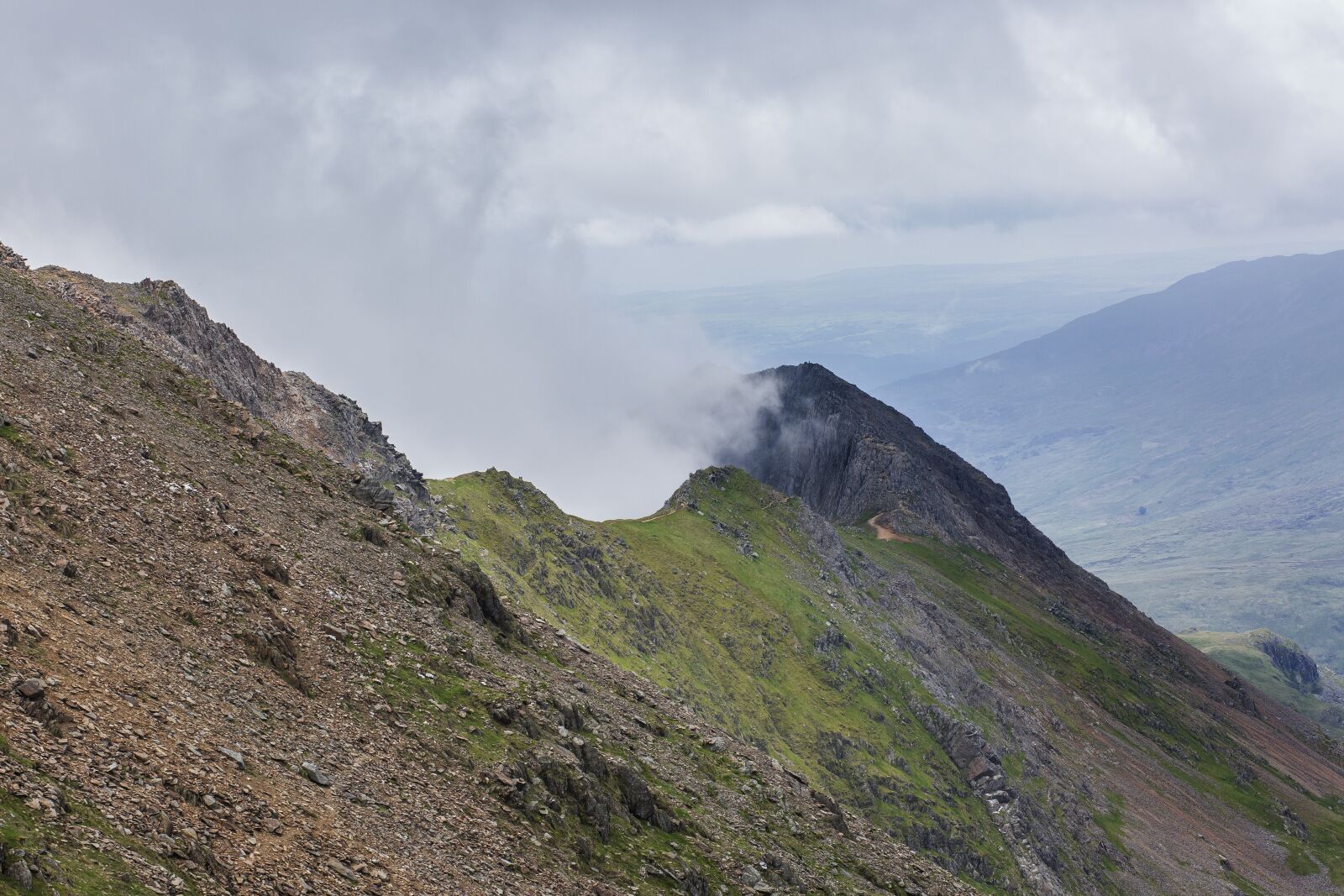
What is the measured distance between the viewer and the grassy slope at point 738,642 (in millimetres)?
105438

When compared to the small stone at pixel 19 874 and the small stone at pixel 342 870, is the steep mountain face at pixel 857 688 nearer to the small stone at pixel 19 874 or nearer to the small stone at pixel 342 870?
the small stone at pixel 342 870

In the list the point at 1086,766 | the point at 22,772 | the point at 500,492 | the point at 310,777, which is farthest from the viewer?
Answer: the point at 1086,766

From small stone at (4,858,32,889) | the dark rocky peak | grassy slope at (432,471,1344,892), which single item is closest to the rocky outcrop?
grassy slope at (432,471,1344,892)

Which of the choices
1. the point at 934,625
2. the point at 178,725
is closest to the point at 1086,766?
the point at 934,625

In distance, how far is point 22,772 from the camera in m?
23.2

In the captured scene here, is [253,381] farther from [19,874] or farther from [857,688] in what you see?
[857,688]

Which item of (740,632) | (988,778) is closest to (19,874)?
(740,632)

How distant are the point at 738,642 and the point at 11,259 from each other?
94.3m

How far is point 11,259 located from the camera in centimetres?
7219

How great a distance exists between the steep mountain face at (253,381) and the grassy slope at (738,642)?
367 inches

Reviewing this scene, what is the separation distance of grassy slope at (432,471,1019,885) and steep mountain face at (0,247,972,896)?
108 feet

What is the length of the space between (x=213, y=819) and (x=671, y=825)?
27.3 meters

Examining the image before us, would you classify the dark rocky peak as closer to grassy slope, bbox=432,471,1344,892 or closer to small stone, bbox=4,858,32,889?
grassy slope, bbox=432,471,1344,892

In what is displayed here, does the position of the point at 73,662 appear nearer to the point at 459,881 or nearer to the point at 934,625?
the point at 459,881
